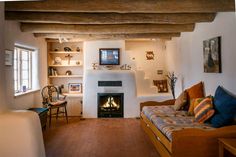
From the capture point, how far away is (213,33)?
4.63 meters

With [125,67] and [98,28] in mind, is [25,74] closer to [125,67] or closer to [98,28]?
[98,28]

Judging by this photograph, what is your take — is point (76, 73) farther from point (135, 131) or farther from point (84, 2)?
point (84, 2)

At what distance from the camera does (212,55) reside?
15.1 feet

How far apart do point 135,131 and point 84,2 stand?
3.15 meters

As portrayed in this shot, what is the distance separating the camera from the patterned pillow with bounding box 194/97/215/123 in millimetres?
4077

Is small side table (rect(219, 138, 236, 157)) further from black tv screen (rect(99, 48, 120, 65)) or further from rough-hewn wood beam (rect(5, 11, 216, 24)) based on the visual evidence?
black tv screen (rect(99, 48, 120, 65))

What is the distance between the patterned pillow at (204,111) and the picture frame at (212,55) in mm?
601

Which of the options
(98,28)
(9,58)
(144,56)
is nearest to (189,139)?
(98,28)

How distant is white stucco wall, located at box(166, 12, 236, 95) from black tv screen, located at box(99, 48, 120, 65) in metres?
1.58

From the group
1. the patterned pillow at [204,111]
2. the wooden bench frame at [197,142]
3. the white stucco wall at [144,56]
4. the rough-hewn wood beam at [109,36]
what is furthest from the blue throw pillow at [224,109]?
the white stucco wall at [144,56]

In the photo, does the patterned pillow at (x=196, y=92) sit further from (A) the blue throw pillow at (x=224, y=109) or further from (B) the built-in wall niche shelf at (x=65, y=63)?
(B) the built-in wall niche shelf at (x=65, y=63)

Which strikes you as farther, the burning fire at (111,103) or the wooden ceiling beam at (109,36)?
the burning fire at (111,103)

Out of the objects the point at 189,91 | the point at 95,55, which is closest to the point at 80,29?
the point at 95,55

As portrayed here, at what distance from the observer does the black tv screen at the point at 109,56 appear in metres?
7.52
